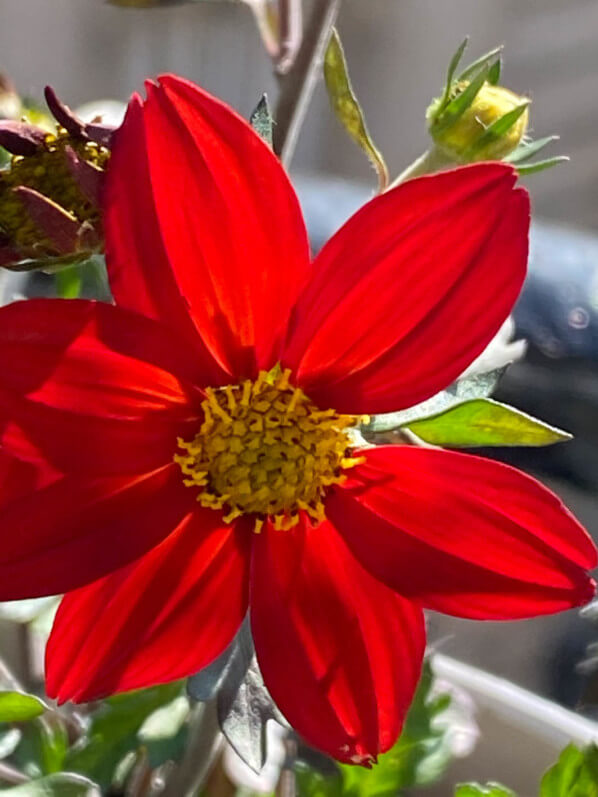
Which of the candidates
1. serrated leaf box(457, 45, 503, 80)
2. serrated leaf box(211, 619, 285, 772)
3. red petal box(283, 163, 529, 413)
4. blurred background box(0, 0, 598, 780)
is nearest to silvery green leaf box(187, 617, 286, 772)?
serrated leaf box(211, 619, 285, 772)

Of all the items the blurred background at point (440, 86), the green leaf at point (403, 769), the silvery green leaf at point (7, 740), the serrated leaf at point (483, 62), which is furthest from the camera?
the blurred background at point (440, 86)

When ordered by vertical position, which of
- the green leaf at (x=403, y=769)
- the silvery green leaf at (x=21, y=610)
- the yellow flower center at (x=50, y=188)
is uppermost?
the yellow flower center at (x=50, y=188)

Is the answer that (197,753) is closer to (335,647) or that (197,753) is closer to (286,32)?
(335,647)

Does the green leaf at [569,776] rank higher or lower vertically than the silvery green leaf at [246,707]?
lower

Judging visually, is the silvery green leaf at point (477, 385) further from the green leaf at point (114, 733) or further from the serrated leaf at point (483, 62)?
the green leaf at point (114, 733)

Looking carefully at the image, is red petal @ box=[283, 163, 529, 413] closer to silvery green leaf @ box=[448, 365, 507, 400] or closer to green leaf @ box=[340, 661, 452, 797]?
silvery green leaf @ box=[448, 365, 507, 400]

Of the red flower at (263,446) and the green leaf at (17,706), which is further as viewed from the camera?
the green leaf at (17,706)

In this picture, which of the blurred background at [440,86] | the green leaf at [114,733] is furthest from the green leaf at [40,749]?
the blurred background at [440,86]

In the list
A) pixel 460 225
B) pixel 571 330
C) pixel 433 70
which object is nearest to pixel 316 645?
pixel 460 225

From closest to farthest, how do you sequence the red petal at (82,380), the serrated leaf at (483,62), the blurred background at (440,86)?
the red petal at (82,380) < the serrated leaf at (483,62) < the blurred background at (440,86)
